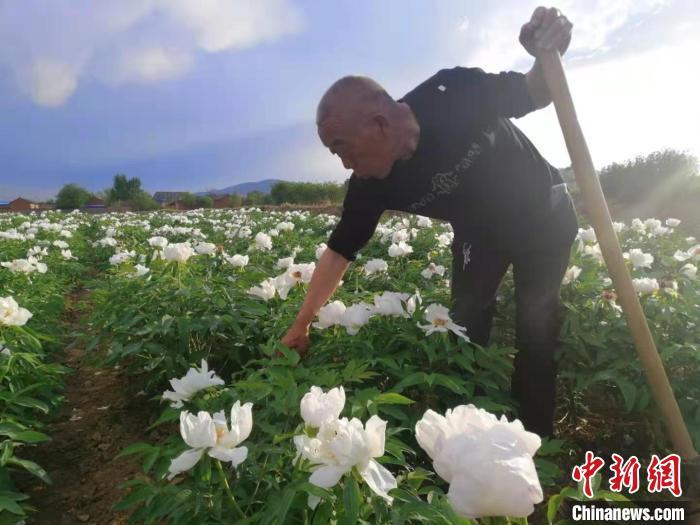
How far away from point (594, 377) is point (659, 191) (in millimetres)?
16871

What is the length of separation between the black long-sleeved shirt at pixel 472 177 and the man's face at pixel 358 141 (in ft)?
0.68

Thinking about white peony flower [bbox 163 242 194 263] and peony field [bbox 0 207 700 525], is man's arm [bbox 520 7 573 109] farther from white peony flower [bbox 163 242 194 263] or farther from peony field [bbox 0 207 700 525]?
white peony flower [bbox 163 242 194 263]

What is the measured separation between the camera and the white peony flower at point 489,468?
2.38 feet

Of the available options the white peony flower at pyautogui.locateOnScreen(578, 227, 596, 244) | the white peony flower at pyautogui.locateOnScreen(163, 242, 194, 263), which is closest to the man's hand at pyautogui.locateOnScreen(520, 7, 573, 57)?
the white peony flower at pyautogui.locateOnScreen(578, 227, 596, 244)

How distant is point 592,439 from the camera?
8.62ft

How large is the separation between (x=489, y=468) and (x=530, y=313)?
1731 millimetres

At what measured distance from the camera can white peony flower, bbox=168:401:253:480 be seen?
1.12m

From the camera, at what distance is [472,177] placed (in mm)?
2133

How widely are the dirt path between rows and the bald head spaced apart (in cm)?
192

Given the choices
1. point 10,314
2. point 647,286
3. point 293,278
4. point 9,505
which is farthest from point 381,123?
point 10,314

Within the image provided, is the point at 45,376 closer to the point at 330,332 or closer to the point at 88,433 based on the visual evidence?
the point at 88,433

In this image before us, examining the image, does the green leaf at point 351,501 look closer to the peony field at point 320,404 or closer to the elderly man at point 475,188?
the peony field at point 320,404

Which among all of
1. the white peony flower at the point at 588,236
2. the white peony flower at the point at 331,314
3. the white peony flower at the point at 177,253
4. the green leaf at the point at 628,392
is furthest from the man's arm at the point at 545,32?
the white peony flower at the point at 177,253

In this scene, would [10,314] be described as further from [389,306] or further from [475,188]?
[475,188]
